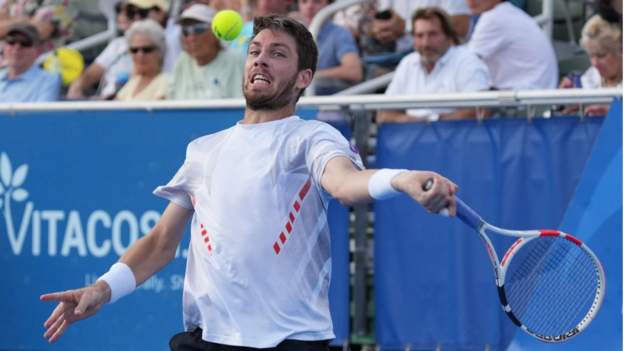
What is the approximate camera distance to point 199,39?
8836 millimetres

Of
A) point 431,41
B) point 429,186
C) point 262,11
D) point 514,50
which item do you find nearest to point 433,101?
point 431,41

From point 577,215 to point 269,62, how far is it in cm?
284

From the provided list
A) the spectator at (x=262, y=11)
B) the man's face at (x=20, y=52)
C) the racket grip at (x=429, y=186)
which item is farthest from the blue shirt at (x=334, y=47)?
the racket grip at (x=429, y=186)

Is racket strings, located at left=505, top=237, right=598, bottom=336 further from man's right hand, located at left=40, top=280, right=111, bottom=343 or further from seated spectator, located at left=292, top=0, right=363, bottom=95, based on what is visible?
seated spectator, located at left=292, top=0, right=363, bottom=95

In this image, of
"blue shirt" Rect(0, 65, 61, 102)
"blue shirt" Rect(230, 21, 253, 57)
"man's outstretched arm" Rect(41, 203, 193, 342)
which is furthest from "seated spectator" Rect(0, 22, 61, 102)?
"man's outstretched arm" Rect(41, 203, 193, 342)

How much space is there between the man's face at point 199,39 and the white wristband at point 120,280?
4.25 meters

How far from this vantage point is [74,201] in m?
7.71

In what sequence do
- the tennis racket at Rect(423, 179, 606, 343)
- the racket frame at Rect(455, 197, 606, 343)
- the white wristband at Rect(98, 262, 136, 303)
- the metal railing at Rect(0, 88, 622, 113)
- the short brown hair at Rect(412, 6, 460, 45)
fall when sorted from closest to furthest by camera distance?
the racket frame at Rect(455, 197, 606, 343) < the white wristband at Rect(98, 262, 136, 303) < the tennis racket at Rect(423, 179, 606, 343) < the metal railing at Rect(0, 88, 622, 113) < the short brown hair at Rect(412, 6, 460, 45)

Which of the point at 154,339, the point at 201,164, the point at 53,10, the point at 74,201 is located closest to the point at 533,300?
the point at 201,164

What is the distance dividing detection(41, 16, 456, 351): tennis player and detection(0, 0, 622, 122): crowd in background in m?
2.80

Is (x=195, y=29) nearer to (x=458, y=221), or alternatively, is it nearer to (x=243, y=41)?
(x=243, y=41)

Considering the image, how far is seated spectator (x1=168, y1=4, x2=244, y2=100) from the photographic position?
28.2 ft

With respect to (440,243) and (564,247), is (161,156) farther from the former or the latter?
(564,247)

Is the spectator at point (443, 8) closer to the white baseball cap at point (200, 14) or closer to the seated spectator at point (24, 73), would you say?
the white baseball cap at point (200, 14)
